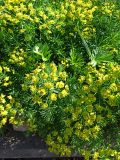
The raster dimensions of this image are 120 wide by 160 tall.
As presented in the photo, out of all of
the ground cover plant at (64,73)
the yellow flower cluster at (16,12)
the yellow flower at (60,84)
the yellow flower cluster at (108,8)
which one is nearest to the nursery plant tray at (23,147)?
the ground cover plant at (64,73)

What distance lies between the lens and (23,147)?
11.9 feet

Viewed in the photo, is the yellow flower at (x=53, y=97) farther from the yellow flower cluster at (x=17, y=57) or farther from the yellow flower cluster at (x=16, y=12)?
the yellow flower cluster at (x=16, y=12)

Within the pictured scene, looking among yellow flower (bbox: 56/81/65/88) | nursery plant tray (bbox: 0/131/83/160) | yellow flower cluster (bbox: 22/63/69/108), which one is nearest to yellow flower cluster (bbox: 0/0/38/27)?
yellow flower cluster (bbox: 22/63/69/108)

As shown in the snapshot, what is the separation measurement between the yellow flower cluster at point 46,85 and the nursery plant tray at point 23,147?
1.76 feet

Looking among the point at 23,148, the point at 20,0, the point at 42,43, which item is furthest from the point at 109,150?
the point at 20,0

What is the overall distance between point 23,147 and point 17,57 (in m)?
0.72

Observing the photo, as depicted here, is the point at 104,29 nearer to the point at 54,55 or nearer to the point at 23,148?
the point at 54,55

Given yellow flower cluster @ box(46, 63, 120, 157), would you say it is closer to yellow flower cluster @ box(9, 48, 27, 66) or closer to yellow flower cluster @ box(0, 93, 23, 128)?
yellow flower cluster @ box(0, 93, 23, 128)

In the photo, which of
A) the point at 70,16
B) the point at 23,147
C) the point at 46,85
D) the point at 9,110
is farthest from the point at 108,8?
the point at 23,147

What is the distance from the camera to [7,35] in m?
3.48

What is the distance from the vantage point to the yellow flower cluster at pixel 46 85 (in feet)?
10.3

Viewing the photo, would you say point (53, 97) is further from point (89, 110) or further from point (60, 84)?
point (89, 110)

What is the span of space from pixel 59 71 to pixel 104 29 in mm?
621

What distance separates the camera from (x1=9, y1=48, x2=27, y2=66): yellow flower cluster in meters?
3.40
